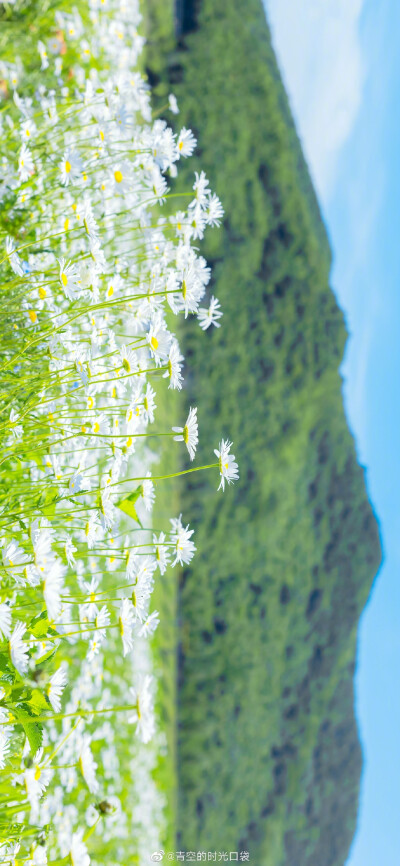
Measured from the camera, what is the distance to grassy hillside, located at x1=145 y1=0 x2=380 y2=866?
7586 mm

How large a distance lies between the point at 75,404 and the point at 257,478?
21.1ft

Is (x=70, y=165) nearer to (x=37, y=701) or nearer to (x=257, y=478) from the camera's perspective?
(x=37, y=701)

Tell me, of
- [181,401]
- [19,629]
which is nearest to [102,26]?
[181,401]

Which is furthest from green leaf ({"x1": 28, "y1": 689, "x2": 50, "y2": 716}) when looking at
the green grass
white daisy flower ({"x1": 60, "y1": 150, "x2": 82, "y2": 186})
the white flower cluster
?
the green grass

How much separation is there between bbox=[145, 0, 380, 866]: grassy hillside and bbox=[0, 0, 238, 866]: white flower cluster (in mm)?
3754

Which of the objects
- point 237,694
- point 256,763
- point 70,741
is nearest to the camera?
point 70,741

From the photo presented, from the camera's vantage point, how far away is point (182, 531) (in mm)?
1851

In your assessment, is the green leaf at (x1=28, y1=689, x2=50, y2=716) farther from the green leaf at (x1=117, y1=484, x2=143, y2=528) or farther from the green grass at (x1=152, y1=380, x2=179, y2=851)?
the green grass at (x1=152, y1=380, x2=179, y2=851)

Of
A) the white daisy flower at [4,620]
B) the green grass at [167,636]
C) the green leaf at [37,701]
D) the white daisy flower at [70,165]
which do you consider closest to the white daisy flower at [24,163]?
the white daisy flower at [70,165]

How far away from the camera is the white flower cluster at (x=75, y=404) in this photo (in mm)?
1482

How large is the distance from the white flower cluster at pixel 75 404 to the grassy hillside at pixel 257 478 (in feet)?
12.3

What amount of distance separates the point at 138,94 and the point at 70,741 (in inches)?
133

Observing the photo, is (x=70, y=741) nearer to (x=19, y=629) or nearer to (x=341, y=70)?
(x=19, y=629)

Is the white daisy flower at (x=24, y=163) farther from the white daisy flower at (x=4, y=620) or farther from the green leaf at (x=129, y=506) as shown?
the white daisy flower at (x=4, y=620)
